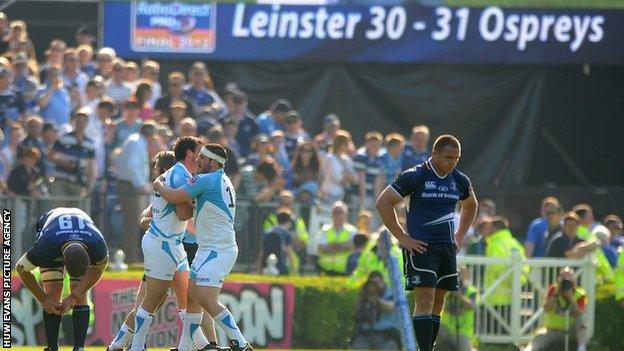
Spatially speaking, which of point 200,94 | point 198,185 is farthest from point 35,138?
point 198,185

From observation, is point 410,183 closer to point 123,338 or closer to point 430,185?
point 430,185

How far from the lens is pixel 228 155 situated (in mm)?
21344

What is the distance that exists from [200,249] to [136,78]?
1091 cm

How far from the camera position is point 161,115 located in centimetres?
2394

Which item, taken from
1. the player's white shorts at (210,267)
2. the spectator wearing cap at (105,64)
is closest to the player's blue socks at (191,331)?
the player's white shorts at (210,267)

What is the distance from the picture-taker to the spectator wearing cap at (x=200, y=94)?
2452 cm

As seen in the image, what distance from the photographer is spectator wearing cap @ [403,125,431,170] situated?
23.2 metres

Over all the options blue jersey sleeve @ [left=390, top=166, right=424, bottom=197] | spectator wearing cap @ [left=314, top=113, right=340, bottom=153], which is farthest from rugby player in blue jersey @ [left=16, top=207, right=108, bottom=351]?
spectator wearing cap @ [left=314, top=113, right=340, bottom=153]

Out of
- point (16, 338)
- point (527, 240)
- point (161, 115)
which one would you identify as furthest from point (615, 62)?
point (16, 338)

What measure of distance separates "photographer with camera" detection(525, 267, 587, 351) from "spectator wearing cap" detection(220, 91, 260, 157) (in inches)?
226

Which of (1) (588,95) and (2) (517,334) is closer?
(2) (517,334)

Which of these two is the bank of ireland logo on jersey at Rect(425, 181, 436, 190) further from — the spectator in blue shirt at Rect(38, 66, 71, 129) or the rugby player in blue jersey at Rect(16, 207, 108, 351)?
the spectator in blue shirt at Rect(38, 66, 71, 129)

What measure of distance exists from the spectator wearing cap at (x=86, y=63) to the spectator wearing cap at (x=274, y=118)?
2886 mm

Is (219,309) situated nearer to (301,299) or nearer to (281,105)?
(301,299)
